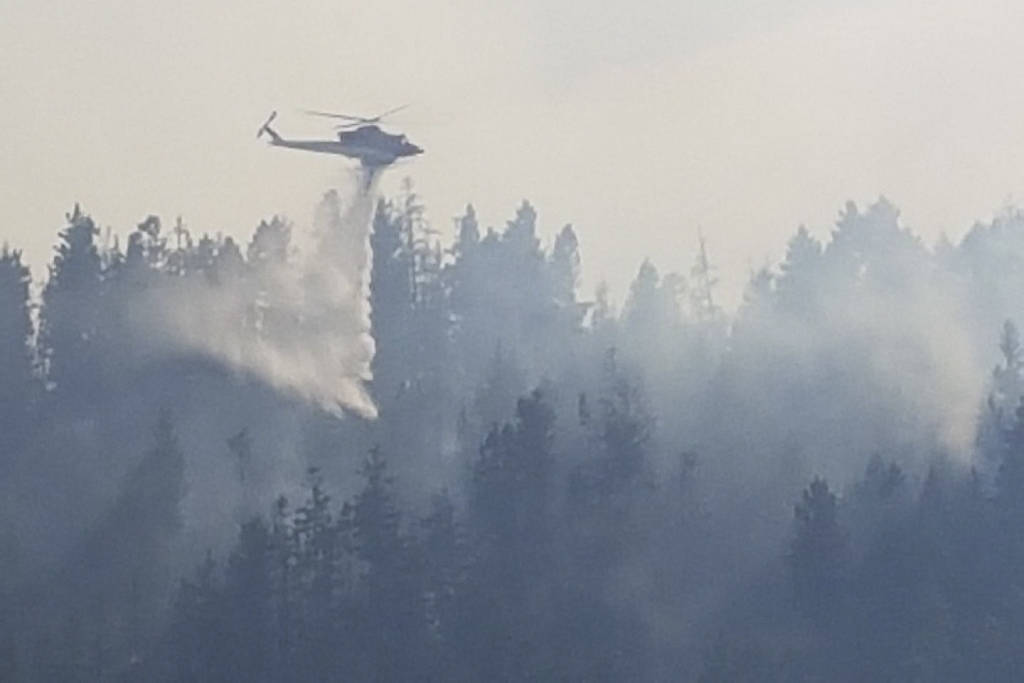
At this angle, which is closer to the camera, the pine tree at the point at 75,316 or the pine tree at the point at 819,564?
the pine tree at the point at 819,564

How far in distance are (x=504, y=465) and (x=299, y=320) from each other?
109 ft

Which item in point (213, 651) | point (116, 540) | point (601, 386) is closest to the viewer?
point (213, 651)

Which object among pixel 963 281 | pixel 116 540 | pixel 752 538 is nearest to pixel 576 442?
pixel 752 538

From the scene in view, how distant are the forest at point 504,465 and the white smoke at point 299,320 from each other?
192 millimetres

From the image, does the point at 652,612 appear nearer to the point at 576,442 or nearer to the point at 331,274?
the point at 576,442

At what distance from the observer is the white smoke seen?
6083 inches

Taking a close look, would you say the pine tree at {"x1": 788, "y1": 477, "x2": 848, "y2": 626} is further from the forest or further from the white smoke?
the white smoke

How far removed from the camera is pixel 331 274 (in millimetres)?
160250

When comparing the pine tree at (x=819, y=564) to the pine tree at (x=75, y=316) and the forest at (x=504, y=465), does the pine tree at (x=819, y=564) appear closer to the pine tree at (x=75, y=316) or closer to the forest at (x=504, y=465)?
the forest at (x=504, y=465)

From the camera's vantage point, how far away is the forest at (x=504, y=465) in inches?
4599

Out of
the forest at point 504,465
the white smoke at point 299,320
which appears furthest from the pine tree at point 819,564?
the white smoke at point 299,320

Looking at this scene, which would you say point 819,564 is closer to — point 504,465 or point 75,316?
point 504,465

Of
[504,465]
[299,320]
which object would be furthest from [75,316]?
[504,465]

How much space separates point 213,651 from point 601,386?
4024 centimetres
